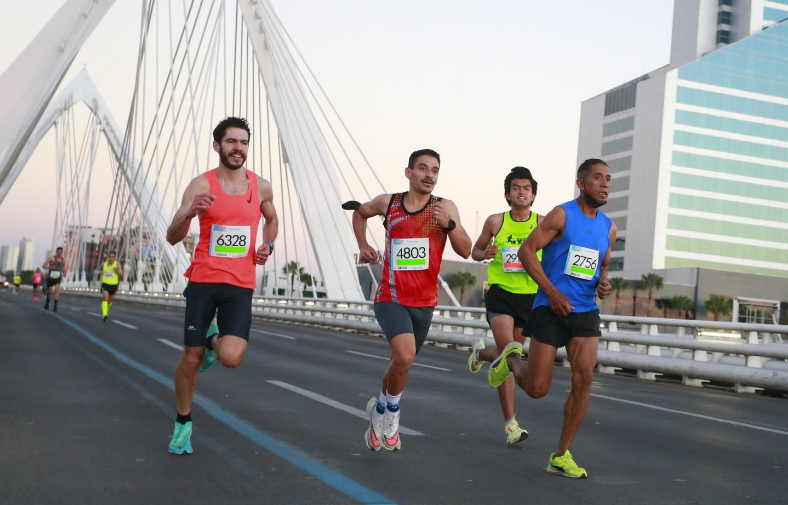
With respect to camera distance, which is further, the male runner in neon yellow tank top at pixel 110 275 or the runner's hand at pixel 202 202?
the male runner in neon yellow tank top at pixel 110 275

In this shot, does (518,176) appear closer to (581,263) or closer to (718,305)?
(581,263)

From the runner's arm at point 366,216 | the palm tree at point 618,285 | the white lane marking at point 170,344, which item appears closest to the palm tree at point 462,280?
the palm tree at point 618,285

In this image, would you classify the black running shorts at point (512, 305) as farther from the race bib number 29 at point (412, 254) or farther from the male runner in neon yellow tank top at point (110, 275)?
the male runner in neon yellow tank top at point (110, 275)

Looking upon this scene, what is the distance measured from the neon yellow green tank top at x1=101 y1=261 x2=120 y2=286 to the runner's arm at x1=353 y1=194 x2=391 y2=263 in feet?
62.9

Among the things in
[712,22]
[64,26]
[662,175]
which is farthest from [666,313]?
[64,26]

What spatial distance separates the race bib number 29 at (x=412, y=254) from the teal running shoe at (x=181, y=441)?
65.2 inches

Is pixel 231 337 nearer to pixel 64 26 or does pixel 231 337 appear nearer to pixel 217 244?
pixel 217 244

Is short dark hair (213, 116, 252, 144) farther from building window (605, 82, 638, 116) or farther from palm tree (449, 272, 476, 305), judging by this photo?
building window (605, 82, 638, 116)

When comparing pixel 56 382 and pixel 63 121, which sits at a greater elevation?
pixel 63 121

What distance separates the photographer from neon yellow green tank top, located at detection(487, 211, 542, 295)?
288 inches

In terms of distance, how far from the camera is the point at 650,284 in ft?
365

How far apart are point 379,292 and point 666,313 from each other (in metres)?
109

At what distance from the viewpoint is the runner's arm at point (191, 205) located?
553 centimetres

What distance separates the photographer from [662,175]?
118500mm
